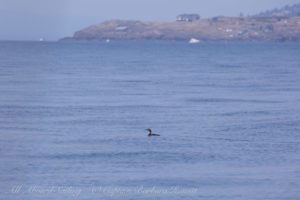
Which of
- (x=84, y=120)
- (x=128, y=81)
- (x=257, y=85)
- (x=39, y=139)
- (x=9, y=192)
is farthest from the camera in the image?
(x=128, y=81)

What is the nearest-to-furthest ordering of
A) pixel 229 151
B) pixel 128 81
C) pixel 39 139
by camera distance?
pixel 229 151 < pixel 39 139 < pixel 128 81

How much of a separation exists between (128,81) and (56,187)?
133ft

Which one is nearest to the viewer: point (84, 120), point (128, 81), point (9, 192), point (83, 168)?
point (9, 192)

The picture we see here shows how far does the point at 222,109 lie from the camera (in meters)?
38.2

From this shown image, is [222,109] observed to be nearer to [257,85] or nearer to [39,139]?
[39,139]

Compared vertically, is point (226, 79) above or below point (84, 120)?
below

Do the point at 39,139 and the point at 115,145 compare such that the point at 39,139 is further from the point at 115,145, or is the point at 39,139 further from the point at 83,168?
the point at 83,168

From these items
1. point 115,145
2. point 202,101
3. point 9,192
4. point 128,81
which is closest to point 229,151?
point 115,145

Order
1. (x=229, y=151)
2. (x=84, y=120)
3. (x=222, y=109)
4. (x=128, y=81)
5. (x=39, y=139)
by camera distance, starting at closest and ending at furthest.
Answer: (x=229, y=151) → (x=39, y=139) → (x=84, y=120) → (x=222, y=109) → (x=128, y=81)

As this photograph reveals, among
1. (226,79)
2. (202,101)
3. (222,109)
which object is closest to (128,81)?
(226,79)

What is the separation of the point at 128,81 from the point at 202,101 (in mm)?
18838

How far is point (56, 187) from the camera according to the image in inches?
782

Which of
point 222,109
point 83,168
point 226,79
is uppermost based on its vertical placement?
point 83,168

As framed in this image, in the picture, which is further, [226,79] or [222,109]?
[226,79]
